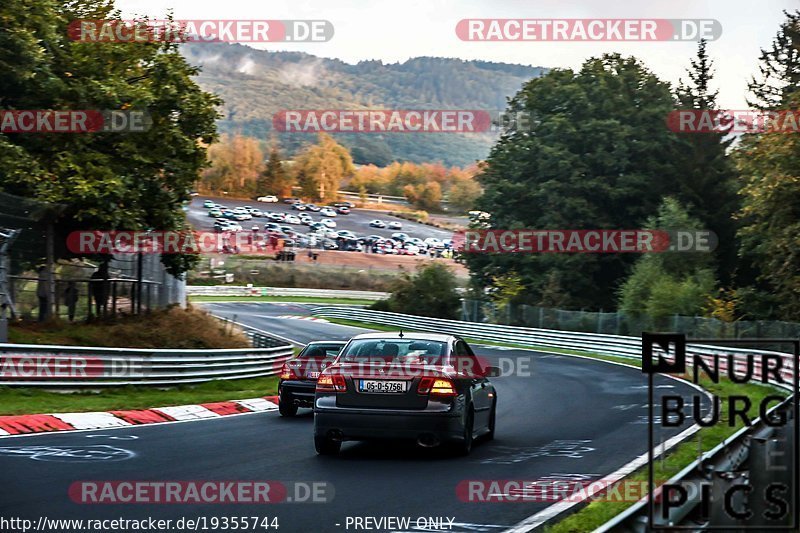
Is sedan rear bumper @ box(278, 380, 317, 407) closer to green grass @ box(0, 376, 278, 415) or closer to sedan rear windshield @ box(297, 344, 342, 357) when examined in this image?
sedan rear windshield @ box(297, 344, 342, 357)

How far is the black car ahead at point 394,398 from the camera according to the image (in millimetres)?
12398

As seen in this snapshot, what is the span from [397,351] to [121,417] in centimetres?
609

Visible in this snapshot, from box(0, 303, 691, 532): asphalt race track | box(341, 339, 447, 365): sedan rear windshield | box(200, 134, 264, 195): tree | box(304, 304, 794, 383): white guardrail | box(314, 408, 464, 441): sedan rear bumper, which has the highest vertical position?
box(200, 134, 264, 195): tree

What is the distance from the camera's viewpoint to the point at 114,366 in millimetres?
21734

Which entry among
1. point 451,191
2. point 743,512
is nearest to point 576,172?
point 743,512

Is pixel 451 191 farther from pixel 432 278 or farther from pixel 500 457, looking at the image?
pixel 500 457

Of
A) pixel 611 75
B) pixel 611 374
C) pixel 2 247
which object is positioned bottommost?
pixel 611 374

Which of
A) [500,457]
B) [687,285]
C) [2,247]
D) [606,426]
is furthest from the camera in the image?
[687,285]

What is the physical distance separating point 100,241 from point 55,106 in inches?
138

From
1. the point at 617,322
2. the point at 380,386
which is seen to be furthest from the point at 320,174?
the point at 380,386

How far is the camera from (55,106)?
27031 millimetres

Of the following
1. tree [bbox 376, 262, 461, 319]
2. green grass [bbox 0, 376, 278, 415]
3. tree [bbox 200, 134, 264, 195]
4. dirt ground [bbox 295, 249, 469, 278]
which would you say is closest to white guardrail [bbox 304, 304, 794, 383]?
tree [bbox 376, 262, 461, 319]

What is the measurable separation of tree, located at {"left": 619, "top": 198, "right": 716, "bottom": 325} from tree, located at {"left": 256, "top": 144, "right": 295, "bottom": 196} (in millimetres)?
96038

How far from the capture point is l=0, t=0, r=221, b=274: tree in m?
25.2
